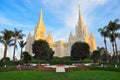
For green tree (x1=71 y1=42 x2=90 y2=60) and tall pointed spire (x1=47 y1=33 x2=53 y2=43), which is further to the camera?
tall pointed spire (x1=47 y1=33 x2=53 y2=43)

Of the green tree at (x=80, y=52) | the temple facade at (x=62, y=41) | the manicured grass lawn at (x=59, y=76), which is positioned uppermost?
the temple facade at (x=62, y=41)

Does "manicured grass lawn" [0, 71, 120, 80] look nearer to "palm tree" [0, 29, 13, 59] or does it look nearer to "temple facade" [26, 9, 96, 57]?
"palm tree" [0, 29, 13, 59]

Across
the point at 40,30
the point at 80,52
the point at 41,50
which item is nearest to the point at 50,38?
the point at 40,30

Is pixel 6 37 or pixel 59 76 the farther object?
pixel 6 37

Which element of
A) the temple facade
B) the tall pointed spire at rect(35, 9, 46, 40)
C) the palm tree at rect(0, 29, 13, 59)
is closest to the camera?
the palm tree at rect(0, 29, 13, 59)

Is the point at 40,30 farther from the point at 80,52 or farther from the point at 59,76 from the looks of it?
the point at 59,76

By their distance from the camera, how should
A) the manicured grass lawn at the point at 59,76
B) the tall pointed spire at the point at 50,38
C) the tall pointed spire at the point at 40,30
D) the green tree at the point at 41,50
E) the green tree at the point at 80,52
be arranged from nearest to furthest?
the manicured grass lawn at the point at 59,76 < the green tree at the point at 41,50 < the green tree at the point at 80,52 < the tall pointed spire at the point at 40,30 < the tall pointed spire at the point at 50,38

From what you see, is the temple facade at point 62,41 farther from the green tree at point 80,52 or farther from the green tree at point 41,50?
the green tree at point 41,50

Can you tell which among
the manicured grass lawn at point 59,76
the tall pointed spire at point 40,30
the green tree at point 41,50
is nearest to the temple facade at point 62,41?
the tall pointed spire at point 40,30

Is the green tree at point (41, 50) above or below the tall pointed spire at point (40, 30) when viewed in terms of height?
below

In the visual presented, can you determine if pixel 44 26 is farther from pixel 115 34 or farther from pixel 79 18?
pixel 115 34

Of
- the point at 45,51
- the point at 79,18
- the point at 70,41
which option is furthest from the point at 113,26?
the point at 70,41

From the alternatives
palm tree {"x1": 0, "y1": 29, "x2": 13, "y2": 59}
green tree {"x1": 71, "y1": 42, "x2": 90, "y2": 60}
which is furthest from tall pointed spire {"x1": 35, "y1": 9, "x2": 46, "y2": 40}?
palm tree {"x1": 0, "y1": 29, "x2": 13, "y2": 59}

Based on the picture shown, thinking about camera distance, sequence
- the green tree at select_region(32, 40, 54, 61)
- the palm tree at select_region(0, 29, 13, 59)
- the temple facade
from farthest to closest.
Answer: the temple facade
the green tree at select_region(32, 40, 54, 61)
the palm tree at select_region(0, 29, 13, 59)
